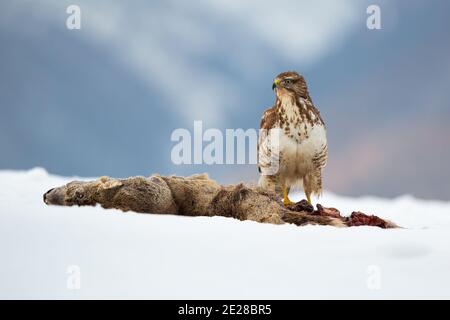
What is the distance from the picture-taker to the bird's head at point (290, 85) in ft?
29.1

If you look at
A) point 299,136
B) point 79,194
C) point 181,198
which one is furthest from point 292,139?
point 79,194

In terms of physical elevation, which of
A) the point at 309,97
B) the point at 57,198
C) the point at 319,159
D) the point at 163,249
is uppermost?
the point at 309,97

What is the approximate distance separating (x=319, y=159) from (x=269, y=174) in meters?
0.78

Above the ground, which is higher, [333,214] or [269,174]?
[269,174]

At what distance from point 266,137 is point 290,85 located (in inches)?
33.4

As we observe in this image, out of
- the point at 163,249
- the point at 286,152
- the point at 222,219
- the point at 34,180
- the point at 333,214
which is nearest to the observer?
the point at 163,249

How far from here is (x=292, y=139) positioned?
872 centimetres

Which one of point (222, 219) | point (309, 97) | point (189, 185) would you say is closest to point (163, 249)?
point (222, 219)

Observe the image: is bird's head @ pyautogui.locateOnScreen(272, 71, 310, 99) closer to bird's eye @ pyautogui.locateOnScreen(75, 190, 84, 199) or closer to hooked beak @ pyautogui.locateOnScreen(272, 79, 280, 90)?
hooked beak @ pyautogui.locateOnScreen(272, 79, 280, 90)

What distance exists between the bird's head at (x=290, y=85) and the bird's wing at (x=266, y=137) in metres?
0.35

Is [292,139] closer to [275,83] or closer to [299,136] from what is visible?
[299,136]

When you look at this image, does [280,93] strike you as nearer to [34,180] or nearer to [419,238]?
[419,238]

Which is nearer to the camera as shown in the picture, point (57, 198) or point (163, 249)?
point (163, 249)

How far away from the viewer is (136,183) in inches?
293
